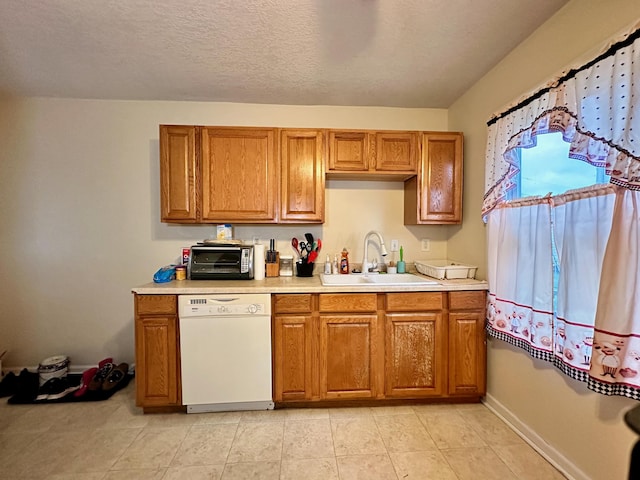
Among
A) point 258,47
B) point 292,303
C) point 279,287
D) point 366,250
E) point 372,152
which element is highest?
point 258,47

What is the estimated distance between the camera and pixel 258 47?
1744mm

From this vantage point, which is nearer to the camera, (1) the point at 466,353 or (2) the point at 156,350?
(2) the point at 156,350

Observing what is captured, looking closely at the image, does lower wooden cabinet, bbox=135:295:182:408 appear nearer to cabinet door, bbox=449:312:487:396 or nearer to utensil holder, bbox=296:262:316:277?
utensil holder, bbox=296:262:316:277

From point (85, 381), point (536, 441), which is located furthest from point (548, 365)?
point (85, 381)

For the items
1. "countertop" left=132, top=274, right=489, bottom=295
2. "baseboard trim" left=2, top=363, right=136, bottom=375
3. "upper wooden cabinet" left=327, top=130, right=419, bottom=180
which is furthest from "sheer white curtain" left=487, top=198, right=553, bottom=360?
"baseboard trim" left=2, top=363, right=136, bottom=375

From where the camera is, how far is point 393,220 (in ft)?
8.67

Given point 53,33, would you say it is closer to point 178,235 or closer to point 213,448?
point 178,235

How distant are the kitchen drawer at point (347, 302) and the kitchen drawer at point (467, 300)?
56 centimetres

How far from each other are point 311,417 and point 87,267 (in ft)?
7.70

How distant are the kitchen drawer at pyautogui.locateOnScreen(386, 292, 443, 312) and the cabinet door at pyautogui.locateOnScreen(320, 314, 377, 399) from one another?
18 centimetres

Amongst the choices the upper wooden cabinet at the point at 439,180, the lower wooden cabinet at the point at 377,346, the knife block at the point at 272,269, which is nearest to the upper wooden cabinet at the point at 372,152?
the upper wooden cabinet at the point at 439,180

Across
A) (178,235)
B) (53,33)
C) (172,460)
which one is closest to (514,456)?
(172,460)

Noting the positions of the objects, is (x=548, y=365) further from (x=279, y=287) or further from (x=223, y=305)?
(x=223, y=305)

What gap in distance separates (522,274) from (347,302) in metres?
1.10
